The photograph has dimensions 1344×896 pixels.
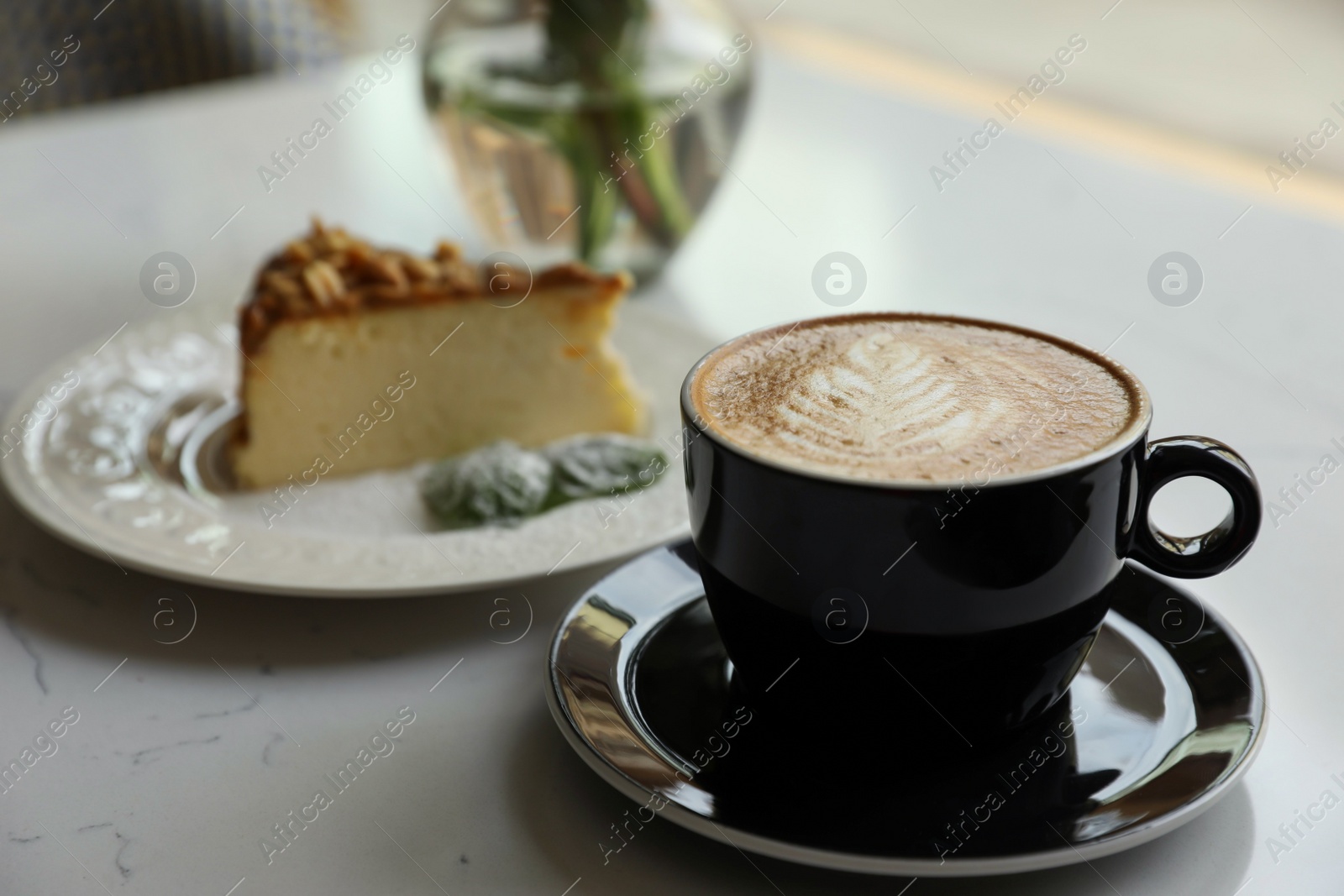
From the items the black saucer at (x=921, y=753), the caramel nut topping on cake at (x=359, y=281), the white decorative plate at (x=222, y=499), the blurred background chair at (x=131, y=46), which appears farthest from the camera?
the blurred background chair at (x=131, y=46)

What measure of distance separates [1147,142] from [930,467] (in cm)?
151

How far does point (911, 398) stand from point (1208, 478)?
0.15 metres

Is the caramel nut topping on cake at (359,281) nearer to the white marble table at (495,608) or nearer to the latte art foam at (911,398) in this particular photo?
the white marble table at (495,608)

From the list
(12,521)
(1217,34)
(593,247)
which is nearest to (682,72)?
(593,247)

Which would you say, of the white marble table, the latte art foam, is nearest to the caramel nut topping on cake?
the white marble table

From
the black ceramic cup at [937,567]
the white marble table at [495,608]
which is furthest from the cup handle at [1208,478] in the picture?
the white marble table at [495,608]

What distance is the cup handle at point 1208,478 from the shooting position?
609 millimetres

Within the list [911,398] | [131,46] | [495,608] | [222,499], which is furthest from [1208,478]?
[131,46]

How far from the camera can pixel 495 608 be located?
836 mm

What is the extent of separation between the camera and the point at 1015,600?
1.90 feet

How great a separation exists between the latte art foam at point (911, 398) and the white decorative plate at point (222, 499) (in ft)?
0.60

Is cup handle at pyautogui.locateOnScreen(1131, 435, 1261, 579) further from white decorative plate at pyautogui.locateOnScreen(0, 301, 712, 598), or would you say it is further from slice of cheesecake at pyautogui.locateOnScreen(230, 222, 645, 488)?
slice of cheesecake at pyautogui.locateOnScreen(230, 222, 645, 488)

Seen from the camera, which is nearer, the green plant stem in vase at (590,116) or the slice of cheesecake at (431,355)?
the slice of cheesecake at (431,355)

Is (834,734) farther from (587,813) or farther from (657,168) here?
(657,168)
